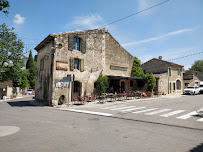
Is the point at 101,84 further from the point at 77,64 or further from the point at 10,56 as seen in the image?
the point at 10,56

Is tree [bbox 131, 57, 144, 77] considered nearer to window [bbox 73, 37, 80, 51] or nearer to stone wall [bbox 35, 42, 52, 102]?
window [bbox 73, 37, 80, 51]

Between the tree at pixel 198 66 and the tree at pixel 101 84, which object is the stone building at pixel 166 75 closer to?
the tree at pixel 101 84

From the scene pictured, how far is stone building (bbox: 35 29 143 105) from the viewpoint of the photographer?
15156 millimetres

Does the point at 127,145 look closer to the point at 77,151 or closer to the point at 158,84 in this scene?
the point at 77,151

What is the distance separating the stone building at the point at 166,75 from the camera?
26.5 meters

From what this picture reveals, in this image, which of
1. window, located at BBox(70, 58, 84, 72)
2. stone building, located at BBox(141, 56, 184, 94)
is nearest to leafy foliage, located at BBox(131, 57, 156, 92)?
stone building, located at BBox(141, 56, 184, 94)

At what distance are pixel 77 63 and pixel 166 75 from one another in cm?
1859

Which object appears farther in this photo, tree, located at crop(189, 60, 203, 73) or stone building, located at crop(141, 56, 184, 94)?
tree, located at crop(189, 60, 203, 73)

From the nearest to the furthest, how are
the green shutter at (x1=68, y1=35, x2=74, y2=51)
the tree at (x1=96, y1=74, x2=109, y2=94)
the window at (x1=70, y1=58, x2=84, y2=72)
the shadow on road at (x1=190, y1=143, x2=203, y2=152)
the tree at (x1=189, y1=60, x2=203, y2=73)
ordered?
the shadow on road at (x1=190, y1=143, x2=203, y2=152) → the green shutter at (x1=68, y1=35, x2=74, y2=51) → the window at (x1=70, y1=58, x2=84, y2=72) → the tree at (x1=96, y1=74, x2=109, y2=94) → the tree at (x1=189, y1=60, x2=203, y2=73)

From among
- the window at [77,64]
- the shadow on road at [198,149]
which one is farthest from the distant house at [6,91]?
the shadow on road at [198,149]

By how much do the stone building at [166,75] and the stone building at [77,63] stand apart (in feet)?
24.3

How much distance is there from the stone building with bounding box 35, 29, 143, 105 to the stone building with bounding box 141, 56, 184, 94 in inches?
291

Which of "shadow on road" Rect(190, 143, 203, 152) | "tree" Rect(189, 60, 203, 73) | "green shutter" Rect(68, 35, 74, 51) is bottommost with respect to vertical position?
"shadow on road" Rect(190, 143, 203, 152)

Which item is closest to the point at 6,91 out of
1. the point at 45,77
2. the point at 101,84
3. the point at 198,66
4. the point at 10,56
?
the point at 10,56
